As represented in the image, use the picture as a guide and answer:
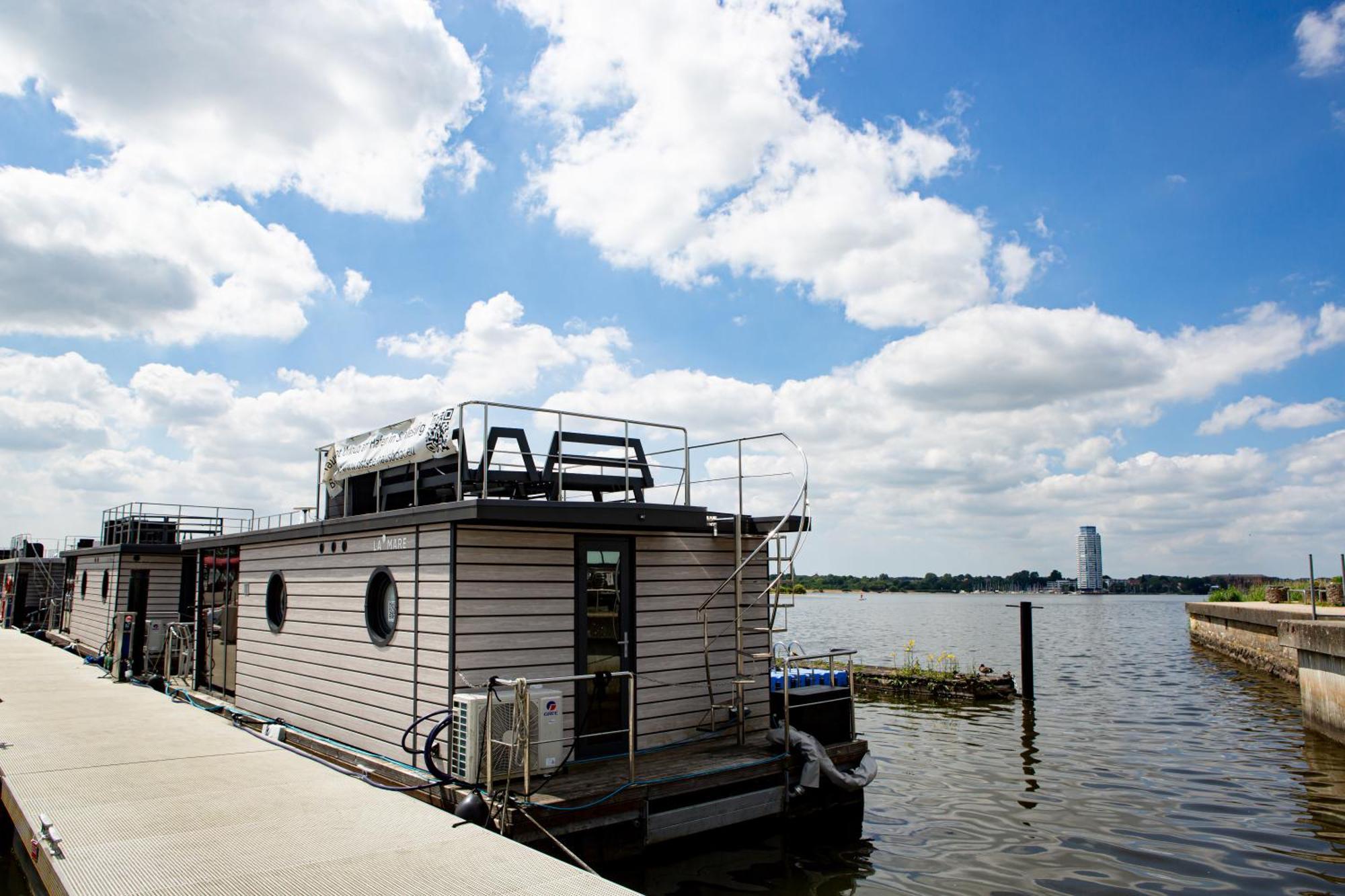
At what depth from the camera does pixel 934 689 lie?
26.0 m

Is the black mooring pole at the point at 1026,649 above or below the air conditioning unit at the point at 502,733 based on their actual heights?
below

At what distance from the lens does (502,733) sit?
8.66m

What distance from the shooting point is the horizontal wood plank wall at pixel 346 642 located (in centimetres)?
970

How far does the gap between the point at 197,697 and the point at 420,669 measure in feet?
27.7

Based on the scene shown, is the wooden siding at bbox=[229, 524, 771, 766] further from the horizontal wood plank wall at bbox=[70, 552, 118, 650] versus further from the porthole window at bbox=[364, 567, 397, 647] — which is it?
the horizontal wood plank wall at bbox=[70, 552, 118, 650]

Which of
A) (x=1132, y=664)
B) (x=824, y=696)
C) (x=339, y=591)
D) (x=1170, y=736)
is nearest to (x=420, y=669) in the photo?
(x=339, y=591)

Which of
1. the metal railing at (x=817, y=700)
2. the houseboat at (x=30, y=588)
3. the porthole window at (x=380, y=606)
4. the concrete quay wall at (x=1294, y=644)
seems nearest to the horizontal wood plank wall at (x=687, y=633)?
the metal railing at (x=817, y=700)

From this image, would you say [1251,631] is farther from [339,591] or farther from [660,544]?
[339,591]

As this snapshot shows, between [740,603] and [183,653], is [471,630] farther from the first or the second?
[183,653]

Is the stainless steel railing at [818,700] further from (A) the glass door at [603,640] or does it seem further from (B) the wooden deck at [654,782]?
(A) the glass door at [603,640]

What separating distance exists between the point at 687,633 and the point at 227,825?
223 inches

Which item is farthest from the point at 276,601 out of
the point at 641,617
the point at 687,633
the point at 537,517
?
the point at 687,633

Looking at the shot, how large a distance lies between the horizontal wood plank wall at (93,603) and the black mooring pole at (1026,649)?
80.3 feet

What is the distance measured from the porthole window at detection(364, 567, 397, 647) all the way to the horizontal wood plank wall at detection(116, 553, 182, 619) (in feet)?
48.6
